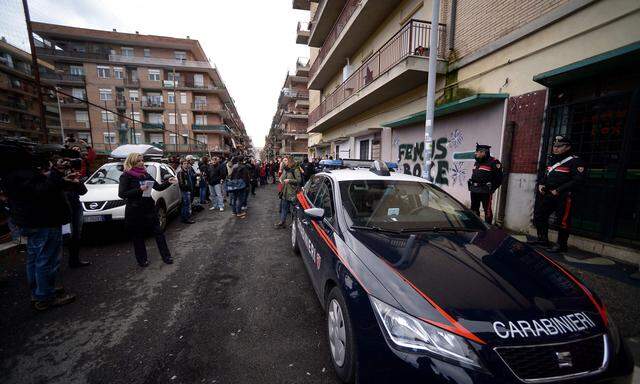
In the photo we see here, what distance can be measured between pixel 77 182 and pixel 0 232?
11.6 ft

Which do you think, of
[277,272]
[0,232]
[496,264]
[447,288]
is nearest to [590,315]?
[496,264]

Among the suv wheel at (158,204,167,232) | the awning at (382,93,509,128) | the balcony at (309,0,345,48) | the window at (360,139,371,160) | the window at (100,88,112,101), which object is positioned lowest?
the suv wheel at (158,204,167,232)

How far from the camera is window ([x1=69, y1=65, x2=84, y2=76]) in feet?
134

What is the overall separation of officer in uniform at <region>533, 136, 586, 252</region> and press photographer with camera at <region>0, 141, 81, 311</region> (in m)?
6.76

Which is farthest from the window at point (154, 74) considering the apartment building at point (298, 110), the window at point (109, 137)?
the apartment building at point (298, 110)

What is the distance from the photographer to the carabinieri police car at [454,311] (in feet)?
4.19

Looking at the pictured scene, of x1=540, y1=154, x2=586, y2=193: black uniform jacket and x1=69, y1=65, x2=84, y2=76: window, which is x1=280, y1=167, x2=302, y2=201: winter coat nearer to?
x1=540, y1=154, x2=586, y2=193: black uniform jacket

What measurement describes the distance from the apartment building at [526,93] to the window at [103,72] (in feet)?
157

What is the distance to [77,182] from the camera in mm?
3174

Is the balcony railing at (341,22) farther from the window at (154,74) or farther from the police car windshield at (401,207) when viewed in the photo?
the window at (154,74)

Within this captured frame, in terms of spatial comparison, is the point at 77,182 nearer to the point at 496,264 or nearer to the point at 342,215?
the point at 342,215

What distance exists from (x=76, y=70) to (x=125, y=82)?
28.6 feet

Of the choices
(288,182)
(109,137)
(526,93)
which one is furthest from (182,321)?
(109,137)

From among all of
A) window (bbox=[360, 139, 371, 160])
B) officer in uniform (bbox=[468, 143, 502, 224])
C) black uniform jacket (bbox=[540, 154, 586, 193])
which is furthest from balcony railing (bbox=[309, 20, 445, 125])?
black uniform jacket (bbox=[540, 154, 586, 193])
